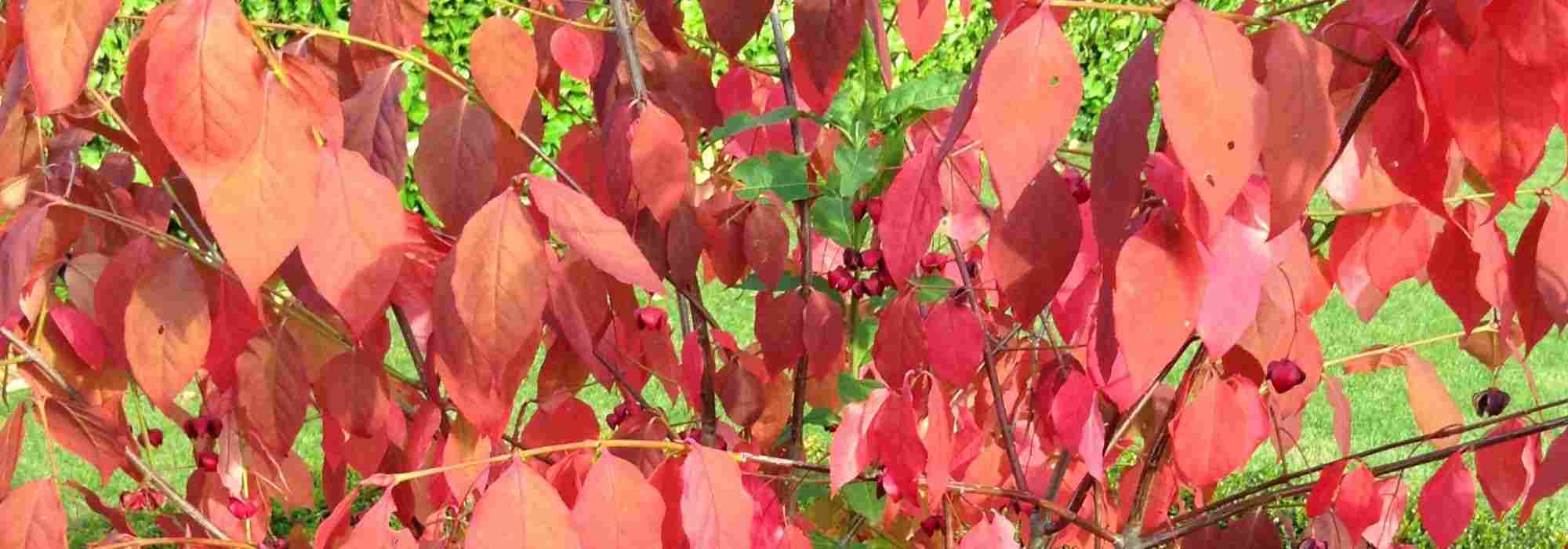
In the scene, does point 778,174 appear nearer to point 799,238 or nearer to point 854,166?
point 854,166

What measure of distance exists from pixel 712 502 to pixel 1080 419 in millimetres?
406

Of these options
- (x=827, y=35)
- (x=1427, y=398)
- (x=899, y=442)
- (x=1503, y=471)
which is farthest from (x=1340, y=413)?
(x=827, y=35)

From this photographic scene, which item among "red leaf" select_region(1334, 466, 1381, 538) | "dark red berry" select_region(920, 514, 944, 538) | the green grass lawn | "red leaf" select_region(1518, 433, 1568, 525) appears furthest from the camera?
the green grass lawn

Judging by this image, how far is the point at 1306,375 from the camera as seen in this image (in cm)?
156

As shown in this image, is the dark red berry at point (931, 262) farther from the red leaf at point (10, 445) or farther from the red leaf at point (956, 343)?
the red leaf at point (10, 445)

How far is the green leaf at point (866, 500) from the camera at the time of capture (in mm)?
1629

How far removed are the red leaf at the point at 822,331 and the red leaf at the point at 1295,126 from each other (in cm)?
83

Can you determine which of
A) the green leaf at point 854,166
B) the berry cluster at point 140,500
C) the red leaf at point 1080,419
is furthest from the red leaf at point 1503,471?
the berry cluster at point 140,500

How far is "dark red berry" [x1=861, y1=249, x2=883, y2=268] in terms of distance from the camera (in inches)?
63.4

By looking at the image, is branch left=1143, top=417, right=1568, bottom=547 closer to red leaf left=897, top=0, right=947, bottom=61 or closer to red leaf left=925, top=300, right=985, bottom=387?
red leaf left=925, top=300, right=985, bottom=387

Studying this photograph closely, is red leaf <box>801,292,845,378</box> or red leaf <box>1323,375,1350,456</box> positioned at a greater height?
red leaf <box>801,292,845,378</box>

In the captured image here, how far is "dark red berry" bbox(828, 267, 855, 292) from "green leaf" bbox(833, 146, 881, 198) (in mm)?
185

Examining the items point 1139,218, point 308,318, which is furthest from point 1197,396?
point 308,318

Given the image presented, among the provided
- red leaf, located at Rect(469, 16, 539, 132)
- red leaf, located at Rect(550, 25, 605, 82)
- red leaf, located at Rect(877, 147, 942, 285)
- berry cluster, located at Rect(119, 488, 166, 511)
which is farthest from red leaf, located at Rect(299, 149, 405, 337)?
berry cluster, located at Rect(119, 488, 166, 511)
